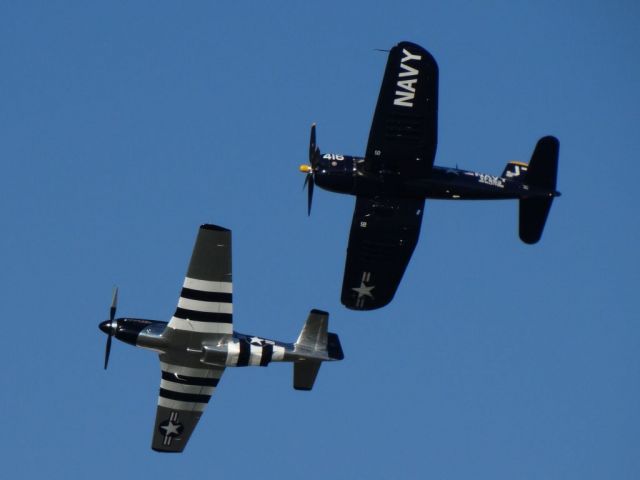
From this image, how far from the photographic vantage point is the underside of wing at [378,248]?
49.9 meters

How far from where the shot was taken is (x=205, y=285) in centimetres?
4775

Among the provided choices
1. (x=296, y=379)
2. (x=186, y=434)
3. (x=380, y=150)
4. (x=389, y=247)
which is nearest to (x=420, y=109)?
(x=380, y=150)

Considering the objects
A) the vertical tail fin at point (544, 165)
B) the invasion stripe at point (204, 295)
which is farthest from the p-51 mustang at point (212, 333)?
the vertical tail fin at point (544, 165)

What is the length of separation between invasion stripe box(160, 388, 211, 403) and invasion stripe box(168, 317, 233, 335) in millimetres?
3162

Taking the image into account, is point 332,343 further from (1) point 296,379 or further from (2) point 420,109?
(2) point 420,109

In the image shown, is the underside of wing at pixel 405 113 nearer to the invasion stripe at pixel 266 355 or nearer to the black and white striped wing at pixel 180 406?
the invasion stripe at pixel 266 355

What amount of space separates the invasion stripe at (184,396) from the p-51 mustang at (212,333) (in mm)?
1119

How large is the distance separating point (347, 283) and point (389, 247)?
1.92m

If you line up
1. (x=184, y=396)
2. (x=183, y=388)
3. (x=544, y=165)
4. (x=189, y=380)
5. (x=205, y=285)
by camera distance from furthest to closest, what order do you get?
(x=184, y=396), (x=183, y=388), (x=189, y=380), (x=544, y=165), (x=205, y=285)

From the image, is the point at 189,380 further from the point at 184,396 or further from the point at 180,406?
the point at 180,406

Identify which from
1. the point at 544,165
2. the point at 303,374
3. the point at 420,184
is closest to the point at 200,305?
the point at 303,374

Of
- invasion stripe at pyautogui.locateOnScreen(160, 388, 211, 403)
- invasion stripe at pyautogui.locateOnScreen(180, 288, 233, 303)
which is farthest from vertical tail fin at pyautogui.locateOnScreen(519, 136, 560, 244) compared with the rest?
invasion stripe at pyautogui.locateOnScreen(160, 388, 211, 403)

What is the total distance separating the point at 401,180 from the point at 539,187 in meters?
4.30

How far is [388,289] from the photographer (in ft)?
169
